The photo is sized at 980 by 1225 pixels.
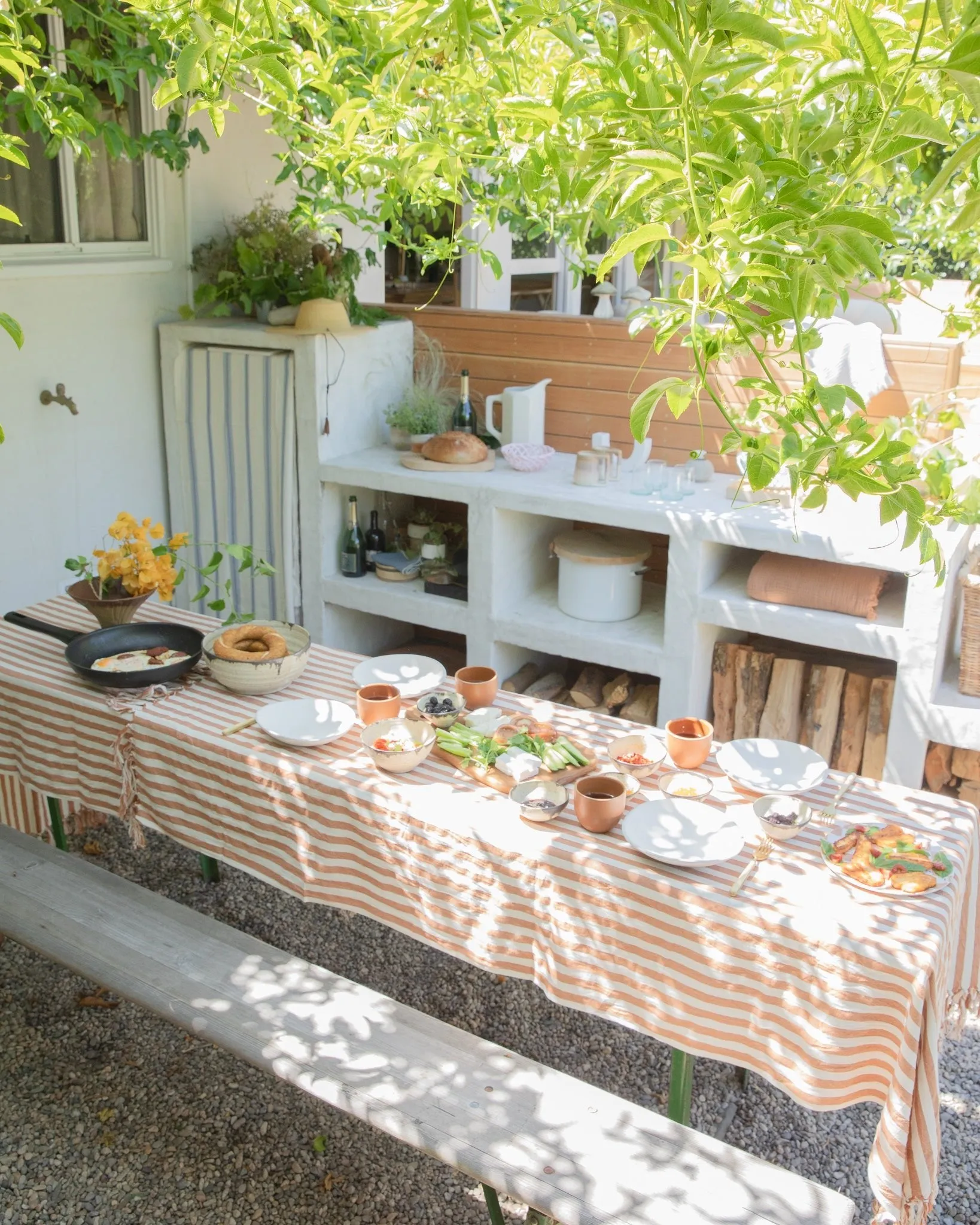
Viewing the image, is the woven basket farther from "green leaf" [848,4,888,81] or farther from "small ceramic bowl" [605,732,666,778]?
"green leaf" [848,4,888,81]

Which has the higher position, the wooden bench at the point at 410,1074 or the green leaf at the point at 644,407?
the green leaf at the point at 644,407

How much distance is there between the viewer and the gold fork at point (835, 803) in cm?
260

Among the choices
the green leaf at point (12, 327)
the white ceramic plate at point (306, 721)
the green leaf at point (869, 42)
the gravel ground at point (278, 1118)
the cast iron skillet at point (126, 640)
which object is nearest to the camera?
the green leaf at point (869, 42)

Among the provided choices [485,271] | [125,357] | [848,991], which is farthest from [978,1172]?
[485,271]

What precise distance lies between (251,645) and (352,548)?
1821mm

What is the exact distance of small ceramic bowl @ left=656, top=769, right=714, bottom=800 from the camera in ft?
8.75

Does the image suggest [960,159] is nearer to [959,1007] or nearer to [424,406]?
[959,1007]

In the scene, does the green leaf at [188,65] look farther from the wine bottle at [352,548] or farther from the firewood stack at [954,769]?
the wine bottle at [352,548]

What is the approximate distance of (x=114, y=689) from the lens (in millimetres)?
3203

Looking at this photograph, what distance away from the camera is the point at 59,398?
473 centimetres

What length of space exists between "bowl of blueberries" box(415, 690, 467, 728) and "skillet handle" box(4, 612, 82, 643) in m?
1.14

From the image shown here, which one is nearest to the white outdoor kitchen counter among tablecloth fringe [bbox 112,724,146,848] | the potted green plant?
the potted green plant

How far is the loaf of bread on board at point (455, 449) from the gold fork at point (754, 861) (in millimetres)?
2595

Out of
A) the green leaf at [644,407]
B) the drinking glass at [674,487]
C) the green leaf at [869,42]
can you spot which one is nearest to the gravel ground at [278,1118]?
the drinking glass at [674,487]
